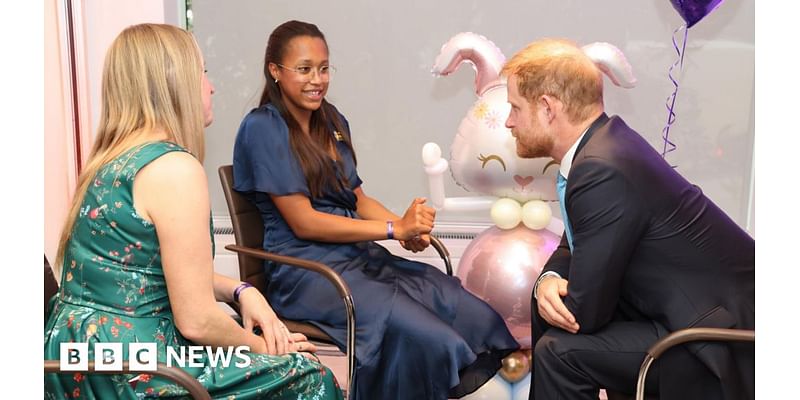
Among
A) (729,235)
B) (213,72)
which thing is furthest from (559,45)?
(213,72)

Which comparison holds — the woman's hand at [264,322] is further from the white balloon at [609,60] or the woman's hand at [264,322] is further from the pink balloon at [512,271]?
the white balloon at [609,60]

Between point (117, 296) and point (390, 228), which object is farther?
point (390, 228)

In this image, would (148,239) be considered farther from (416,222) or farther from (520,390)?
(520,390)

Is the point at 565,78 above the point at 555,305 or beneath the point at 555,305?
above

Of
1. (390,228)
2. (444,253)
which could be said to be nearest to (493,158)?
(444,253)

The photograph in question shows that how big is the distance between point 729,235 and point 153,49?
1504 millimetres

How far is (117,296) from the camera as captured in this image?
210 cm

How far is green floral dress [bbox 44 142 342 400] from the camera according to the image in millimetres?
2062

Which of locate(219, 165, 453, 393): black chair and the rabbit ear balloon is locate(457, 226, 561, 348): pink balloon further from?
locate(219, 165, 453, 393): black chair

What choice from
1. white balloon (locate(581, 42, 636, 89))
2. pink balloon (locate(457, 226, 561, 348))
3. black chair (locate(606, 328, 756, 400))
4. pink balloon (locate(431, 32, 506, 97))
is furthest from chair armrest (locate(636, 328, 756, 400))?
pink balloon (locate(431, 32, 506, 97))

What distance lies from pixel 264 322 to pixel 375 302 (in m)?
0.73

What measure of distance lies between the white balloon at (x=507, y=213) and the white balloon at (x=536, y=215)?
0.10 ft

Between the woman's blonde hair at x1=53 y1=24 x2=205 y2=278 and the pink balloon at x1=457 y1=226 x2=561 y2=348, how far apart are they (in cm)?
158
